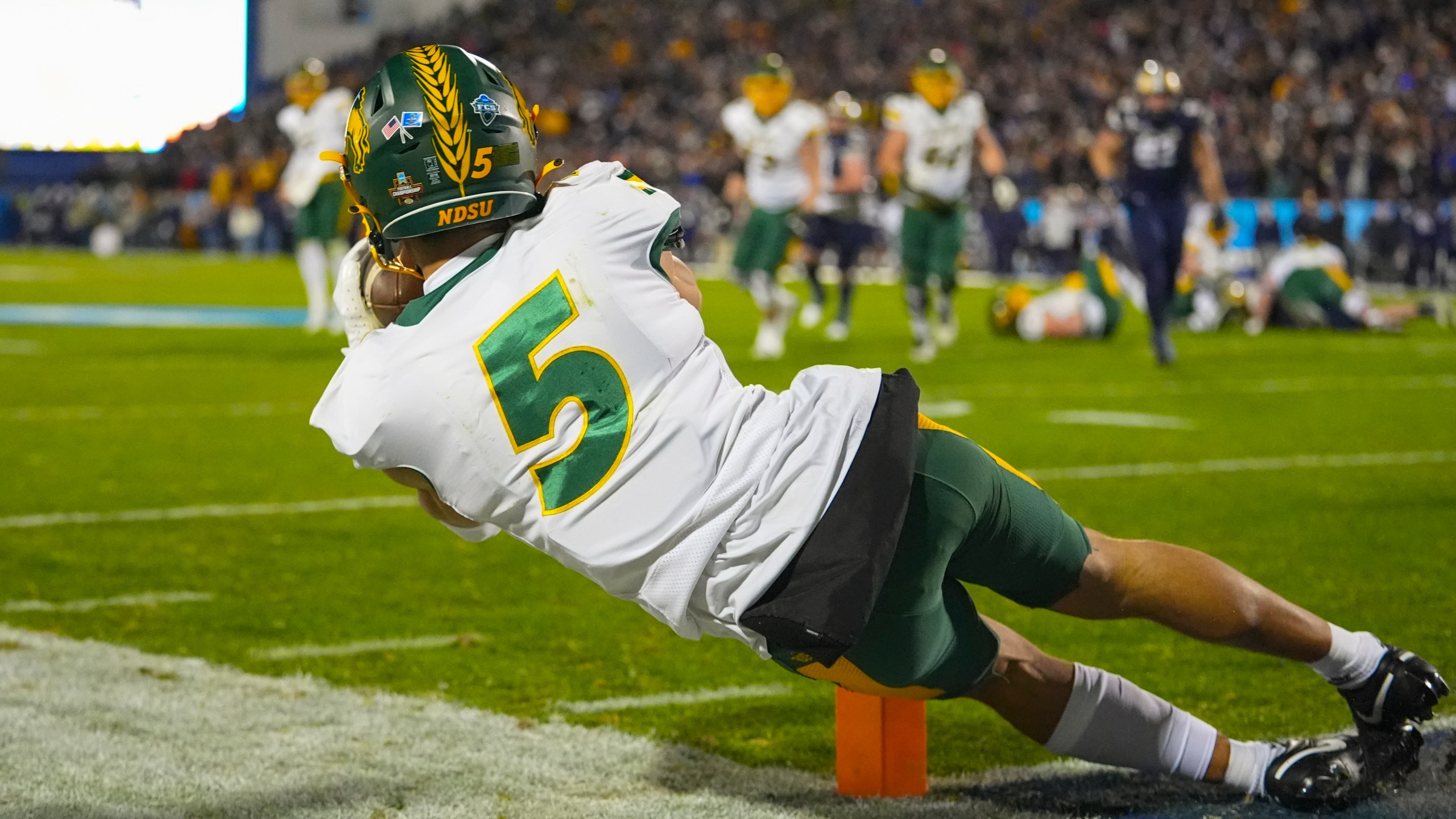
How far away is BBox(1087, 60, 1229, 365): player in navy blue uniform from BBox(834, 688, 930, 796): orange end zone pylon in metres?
8.61

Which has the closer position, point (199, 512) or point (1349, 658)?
point (1349, 658)

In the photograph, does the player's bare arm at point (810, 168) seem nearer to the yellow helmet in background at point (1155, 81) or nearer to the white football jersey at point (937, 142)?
the white football jersey at point (937, 142)

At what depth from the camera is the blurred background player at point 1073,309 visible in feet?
44.2

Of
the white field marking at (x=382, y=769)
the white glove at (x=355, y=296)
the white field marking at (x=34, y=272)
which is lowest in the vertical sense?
the white field marking at (x=34, y=272)

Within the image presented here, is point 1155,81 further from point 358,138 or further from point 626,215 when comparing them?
point 358,138

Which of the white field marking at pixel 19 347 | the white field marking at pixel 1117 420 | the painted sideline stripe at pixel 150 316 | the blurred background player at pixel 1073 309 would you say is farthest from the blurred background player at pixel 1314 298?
the white field marking at pixel 19 347

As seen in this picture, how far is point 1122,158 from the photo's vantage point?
11.4 meters

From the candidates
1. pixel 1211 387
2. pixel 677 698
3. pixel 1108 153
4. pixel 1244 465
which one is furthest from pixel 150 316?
pixel 677 698

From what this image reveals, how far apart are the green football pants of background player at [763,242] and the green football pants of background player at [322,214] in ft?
12.0

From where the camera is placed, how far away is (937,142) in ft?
40.9

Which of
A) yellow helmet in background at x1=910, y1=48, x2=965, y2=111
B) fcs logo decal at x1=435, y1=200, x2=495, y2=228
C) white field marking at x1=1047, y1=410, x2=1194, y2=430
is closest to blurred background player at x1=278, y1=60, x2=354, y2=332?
yellow helmet in background at x1=910, y1=48, x2=965, y2=111

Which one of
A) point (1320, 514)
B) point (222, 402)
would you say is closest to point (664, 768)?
point (1320, 514)

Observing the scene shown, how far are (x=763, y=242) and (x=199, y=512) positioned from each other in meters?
7.29

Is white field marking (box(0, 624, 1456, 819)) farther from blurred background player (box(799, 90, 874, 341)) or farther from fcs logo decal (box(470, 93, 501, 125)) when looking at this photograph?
blurred background player (box(799, 90, 874, 341))
